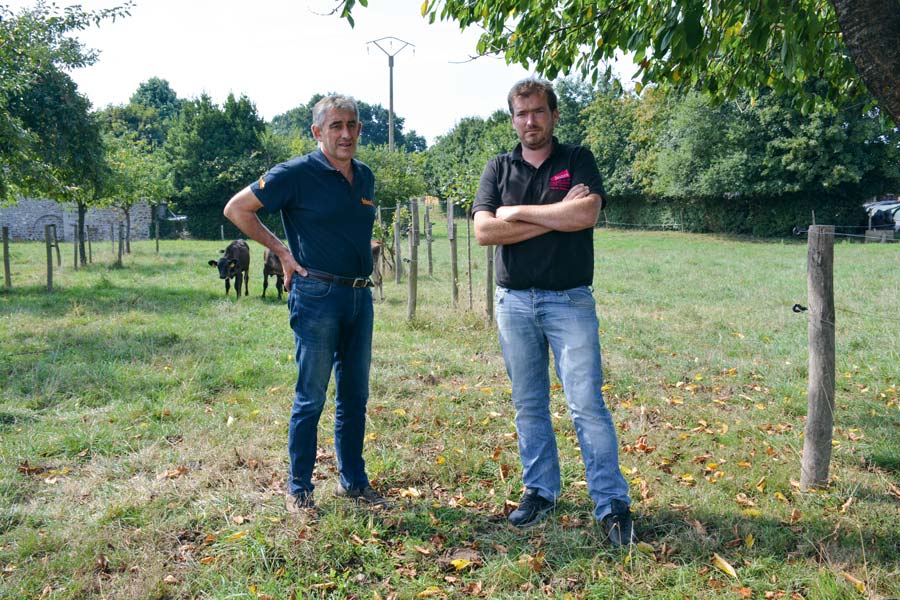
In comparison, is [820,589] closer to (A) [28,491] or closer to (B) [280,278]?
(A) [28,491]

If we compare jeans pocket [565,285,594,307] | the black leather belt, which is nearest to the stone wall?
the black leather belt

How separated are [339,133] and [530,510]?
241cm

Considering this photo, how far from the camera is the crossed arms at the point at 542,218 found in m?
3.30

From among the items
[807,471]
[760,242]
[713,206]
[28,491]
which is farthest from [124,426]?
[713,206]

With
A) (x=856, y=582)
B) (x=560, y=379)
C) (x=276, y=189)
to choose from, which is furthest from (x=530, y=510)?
(x=276, y=189)

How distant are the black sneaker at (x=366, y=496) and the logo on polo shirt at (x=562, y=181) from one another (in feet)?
7.01

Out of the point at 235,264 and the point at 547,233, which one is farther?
the point at 235,264

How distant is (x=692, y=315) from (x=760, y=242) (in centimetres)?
2169

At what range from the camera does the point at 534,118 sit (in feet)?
11.3

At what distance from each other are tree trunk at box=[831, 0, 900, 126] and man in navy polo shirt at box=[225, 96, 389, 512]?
2549mm

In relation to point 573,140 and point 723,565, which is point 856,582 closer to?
point 723,565

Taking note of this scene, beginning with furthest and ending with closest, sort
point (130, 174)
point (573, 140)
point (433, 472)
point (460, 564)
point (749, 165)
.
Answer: point (573, 140), point (749, 165), point (130, 174), point (433, 472), point (460, 564)

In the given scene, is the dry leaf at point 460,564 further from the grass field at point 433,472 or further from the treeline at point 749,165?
the treeline at point 749,165

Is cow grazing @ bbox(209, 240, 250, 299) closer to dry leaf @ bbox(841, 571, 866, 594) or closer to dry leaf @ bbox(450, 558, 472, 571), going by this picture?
dry leaf @ bbox(450, 558, 472, 571)
